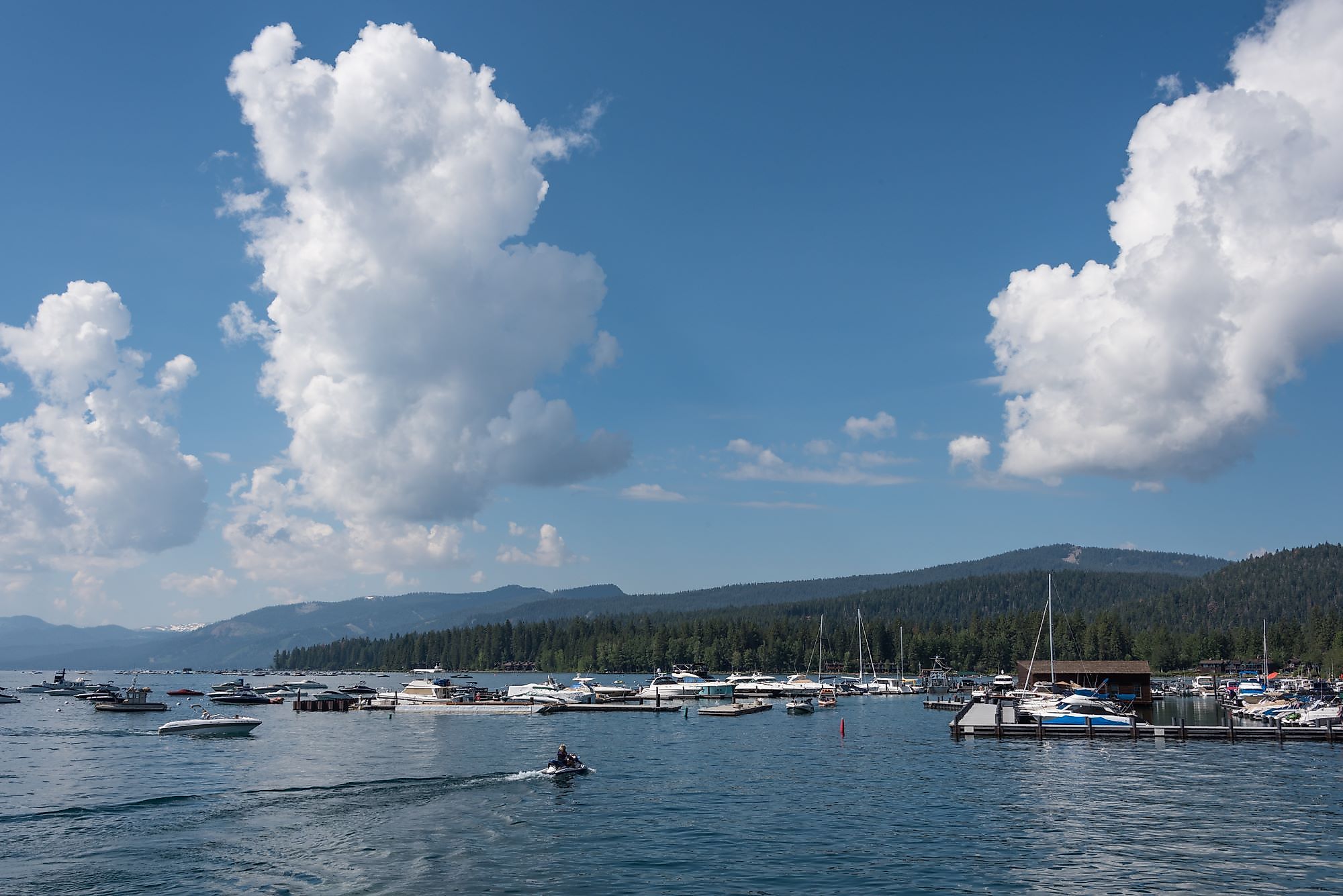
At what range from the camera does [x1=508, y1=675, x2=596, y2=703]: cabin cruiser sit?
131m

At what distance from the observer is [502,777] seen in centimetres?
5975

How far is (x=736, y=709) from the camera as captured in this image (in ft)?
395

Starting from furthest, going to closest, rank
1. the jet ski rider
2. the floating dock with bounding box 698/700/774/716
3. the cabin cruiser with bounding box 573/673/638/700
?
the cabin cruiser with bounding box 573/673/638/700 → the floating dock with bounding box 698/700/774/716 → the jet ski rider

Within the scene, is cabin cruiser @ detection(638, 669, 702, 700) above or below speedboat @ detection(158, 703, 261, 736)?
below

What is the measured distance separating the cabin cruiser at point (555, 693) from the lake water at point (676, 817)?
155 feet

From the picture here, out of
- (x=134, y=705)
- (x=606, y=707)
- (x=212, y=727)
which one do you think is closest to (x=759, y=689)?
(x=606, y=707)

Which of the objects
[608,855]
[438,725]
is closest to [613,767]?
[608,855]

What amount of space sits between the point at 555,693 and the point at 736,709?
2738 cm

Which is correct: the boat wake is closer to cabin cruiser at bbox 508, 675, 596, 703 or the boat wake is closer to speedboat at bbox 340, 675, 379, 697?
cabin cruiser at bbox 508, 675, 596, 703

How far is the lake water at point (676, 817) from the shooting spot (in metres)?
34.9

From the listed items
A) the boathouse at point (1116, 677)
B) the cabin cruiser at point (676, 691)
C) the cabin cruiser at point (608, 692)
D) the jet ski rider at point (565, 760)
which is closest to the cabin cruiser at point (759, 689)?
the cabin cruiser at point (676, 691)

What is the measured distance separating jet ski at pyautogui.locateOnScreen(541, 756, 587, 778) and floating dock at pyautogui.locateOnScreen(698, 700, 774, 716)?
59.5m

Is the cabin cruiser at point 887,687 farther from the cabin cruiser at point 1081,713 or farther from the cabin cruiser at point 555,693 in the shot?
the cabin cruiser at point 1081,713

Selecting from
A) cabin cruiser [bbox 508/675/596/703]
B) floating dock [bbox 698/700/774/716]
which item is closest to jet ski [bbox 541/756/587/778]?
floating dock [bbox 698/700/774/716]
